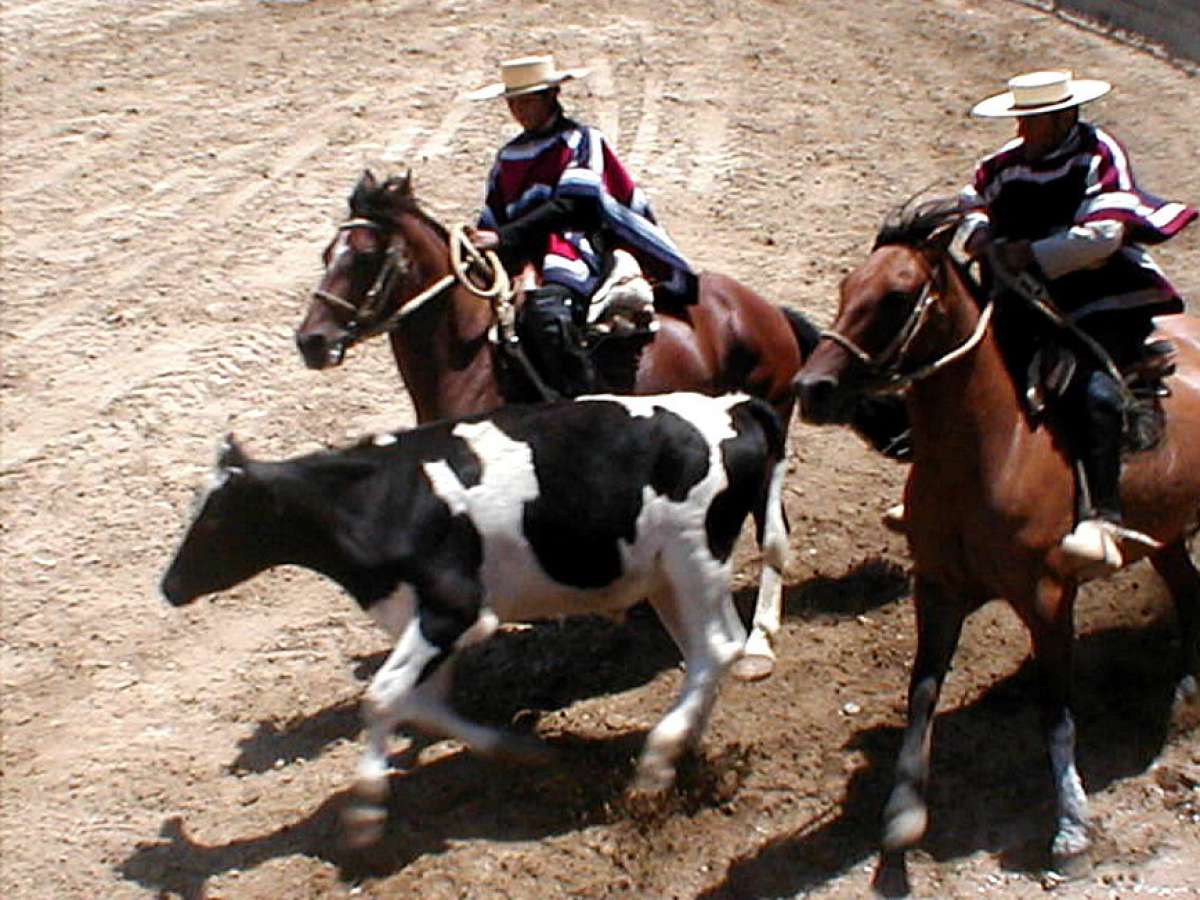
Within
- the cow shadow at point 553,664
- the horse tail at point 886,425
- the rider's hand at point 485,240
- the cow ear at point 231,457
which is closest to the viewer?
the cow ear at point 231,457

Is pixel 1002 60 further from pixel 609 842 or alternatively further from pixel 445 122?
pixel 609 842

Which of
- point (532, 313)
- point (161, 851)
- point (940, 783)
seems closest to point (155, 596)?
point (161, 851)

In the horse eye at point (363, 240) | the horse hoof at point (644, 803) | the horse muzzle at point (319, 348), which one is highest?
the horse eye at point (363, 240)

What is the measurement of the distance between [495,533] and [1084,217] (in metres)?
2.66

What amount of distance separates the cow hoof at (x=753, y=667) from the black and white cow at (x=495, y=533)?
0.50m

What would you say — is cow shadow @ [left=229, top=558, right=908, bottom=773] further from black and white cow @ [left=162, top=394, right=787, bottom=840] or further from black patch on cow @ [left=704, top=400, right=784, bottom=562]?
black patch on cow @ [left=704, top=400, right=784, bottom=562]

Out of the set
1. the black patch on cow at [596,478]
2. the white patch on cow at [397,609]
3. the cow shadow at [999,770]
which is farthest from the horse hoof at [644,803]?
the white patch on cow at [397,609]

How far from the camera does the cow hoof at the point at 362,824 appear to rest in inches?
268

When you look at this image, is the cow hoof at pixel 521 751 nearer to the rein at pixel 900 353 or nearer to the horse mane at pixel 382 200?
the rein at pixel 900 353

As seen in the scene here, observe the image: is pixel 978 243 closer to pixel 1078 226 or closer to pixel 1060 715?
pixel 1078 226

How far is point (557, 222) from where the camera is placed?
824 centimetres

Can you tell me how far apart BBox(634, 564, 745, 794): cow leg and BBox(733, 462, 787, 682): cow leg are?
35 cm

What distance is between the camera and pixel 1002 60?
1606cm

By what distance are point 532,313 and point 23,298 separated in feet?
20.8
